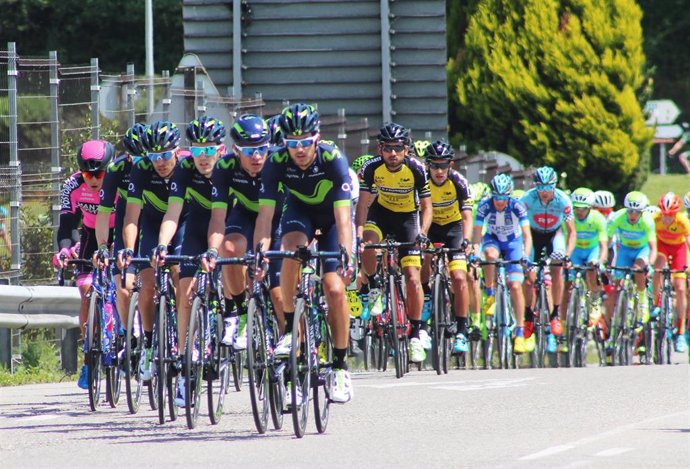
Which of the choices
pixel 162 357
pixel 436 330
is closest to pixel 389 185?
pixel 436 330

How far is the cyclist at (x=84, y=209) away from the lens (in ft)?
46.7

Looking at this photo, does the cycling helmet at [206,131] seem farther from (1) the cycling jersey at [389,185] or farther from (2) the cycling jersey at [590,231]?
→ (2) the cycling jersey at [590,231]

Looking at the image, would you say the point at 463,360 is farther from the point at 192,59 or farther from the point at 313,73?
the point at 313,73

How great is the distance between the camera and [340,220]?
11125 millimetres

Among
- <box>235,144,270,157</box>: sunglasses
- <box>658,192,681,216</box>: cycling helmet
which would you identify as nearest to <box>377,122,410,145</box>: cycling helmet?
<box>235,144,270,157</box>: sunglasses

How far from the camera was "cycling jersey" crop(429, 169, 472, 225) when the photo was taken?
1781 centimetres

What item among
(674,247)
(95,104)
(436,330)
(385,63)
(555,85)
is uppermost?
(555,85)

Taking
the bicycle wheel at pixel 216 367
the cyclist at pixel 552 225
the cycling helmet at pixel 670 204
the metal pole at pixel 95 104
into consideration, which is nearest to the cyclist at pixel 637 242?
the cycling helmet at pixel 670 204

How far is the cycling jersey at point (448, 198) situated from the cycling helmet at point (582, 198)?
4.82 metres

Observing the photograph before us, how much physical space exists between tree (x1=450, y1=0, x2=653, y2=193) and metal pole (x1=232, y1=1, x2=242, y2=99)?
12538 mm

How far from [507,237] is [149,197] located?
729 cm

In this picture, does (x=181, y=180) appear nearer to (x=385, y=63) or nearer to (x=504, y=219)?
(x=504, y=219)

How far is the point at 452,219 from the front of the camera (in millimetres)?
17953

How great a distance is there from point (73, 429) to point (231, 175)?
217 cm
